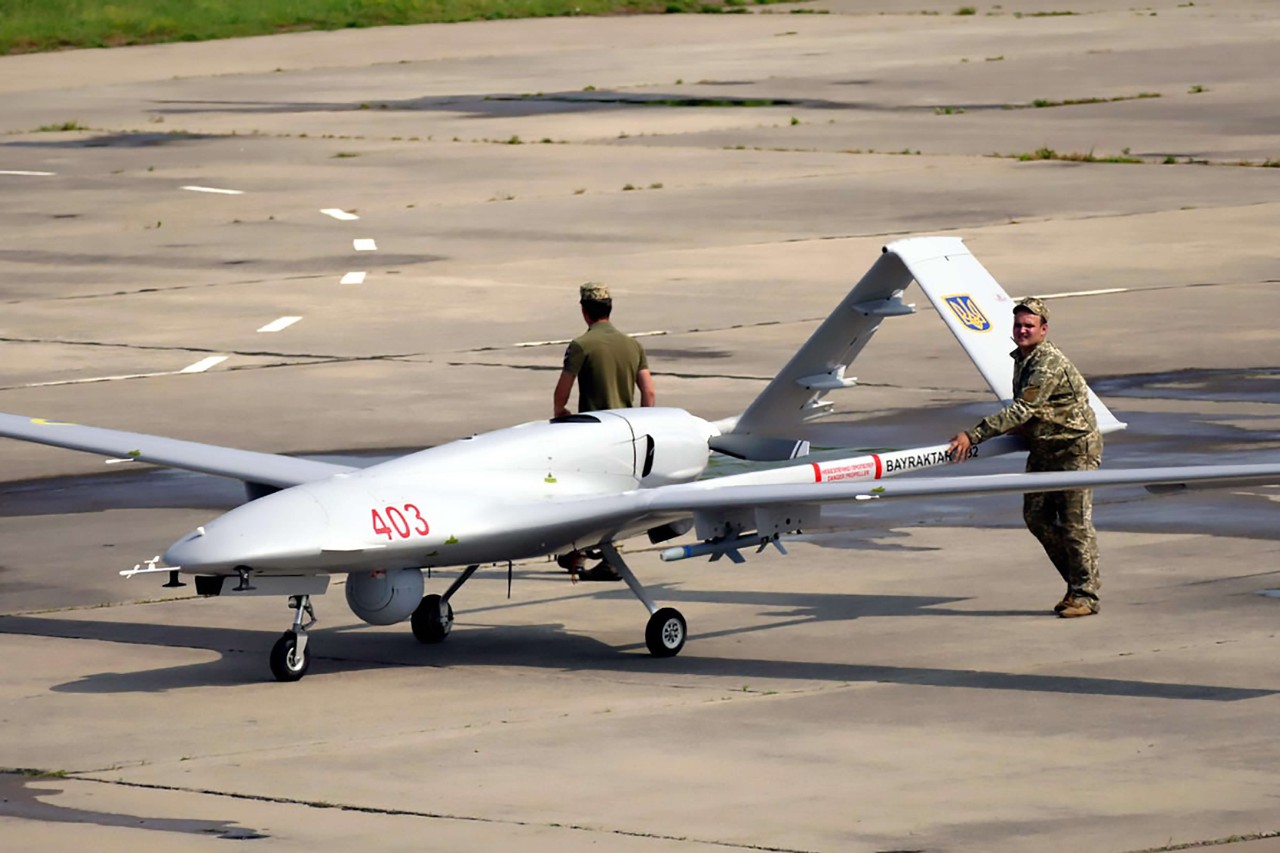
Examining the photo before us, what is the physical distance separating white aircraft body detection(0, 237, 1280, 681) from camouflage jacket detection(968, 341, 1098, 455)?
0.87 ft

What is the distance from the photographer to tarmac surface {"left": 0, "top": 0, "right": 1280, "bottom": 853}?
12.6m

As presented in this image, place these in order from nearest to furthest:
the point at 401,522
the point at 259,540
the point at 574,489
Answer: the point at 259,540 → the point at 401,522 → the point at 574,489

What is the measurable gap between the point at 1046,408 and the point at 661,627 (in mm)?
3152

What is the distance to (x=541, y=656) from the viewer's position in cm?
1586

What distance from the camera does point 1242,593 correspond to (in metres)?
16.7

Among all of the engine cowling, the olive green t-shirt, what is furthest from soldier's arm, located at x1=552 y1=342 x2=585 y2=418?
the engine cowling

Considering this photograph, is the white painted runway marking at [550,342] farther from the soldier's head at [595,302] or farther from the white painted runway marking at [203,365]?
the soldier's head at [595,302]

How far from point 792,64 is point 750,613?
46495 mm

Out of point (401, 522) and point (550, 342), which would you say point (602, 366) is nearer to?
point (401, 522)

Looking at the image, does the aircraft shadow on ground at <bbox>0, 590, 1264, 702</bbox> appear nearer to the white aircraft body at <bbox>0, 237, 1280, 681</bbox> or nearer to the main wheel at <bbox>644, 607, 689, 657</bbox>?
the main wheel at <bbox>644, 607, 689, 657</bbox>

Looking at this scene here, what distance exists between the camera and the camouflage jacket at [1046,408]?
16453 mm

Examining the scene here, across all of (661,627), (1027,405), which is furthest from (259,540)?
(1027,405)

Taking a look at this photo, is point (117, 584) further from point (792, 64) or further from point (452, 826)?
point (792, 64)

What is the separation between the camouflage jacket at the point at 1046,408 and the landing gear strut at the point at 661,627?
2.46 m
